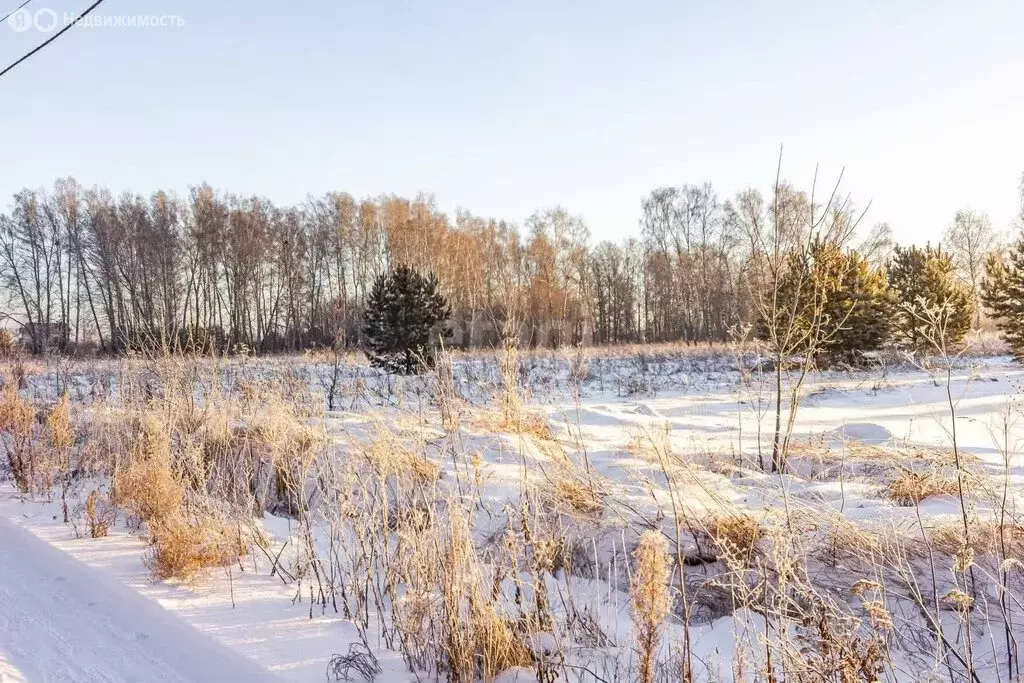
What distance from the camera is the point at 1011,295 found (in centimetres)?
1681

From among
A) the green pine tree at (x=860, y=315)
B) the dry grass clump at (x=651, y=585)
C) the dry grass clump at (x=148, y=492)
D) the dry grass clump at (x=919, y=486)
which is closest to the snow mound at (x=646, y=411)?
the dry grass clump at (x=919, y=486)

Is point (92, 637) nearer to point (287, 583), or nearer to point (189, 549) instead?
point (189, 549)

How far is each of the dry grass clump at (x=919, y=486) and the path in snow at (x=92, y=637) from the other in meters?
3.95

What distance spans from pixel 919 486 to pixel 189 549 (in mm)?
4777

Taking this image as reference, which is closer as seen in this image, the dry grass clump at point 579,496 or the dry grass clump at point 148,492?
the dry grass clump at point 579,496

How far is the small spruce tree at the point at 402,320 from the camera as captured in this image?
14.1 metres

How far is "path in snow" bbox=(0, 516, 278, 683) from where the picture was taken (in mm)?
2627

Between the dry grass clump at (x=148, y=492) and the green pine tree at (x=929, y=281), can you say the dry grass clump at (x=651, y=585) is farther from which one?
the green pine tree at (x=929, y=281)

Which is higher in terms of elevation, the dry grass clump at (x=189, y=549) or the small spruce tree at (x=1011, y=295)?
the small spruce tree at (x=1011, y=295)

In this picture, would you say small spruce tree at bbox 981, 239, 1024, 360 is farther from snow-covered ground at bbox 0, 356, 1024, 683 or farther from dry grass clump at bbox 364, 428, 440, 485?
dry grass clump at bbox 364, 428, 440, 485

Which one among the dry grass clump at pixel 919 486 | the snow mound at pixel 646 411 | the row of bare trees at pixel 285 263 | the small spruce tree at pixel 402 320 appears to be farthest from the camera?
the row of bare trees at pixel 285 263

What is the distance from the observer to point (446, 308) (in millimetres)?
15539

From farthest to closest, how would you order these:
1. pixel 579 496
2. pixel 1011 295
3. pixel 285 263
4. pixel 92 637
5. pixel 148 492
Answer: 1. pixel 285 263
2. pixel 1011 295
3. pixel 148 492
4. pixel 579 496
5. pixel 92 637

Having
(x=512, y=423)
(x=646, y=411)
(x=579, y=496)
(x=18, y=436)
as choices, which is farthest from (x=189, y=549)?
(x=646, y=411)
